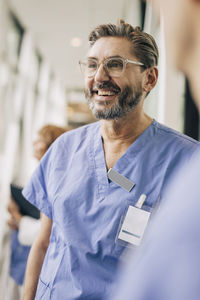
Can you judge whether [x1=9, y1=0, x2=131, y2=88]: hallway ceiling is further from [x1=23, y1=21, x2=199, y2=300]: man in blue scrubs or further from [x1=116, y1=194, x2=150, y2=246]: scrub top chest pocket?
[x1=116, y1=194, x2=150, y2=246]: scrub top chest pocket

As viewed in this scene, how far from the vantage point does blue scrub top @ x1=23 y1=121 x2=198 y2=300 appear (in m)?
0.90

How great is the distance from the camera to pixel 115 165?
1.01 m

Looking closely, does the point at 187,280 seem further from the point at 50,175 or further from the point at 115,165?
the point at 50,175

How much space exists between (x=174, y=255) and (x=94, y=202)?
625 mm

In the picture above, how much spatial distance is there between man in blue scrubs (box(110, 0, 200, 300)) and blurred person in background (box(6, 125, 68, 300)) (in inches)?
57.2

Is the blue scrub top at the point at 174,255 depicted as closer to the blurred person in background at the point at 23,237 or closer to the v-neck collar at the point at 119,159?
the v-neck collar at the point at 119,159

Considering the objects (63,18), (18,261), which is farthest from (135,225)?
(63,18)

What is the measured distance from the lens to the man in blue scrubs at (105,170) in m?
0.91

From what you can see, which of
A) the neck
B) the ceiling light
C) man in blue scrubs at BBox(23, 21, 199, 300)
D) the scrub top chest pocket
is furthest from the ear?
the ceiling light

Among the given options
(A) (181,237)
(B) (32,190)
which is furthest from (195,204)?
(B) (32,190)

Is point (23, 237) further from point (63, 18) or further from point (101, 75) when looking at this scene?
point (63, 18)

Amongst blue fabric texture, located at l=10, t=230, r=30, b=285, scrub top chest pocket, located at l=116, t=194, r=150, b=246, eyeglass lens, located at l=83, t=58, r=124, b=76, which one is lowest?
blue fabric texture, located at l=10, t=230, r=30, b=285

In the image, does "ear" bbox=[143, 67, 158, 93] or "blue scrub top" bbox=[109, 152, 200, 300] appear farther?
"ear" bbox=[143, 67, 158, 93]

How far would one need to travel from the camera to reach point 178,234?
14.1 inches
